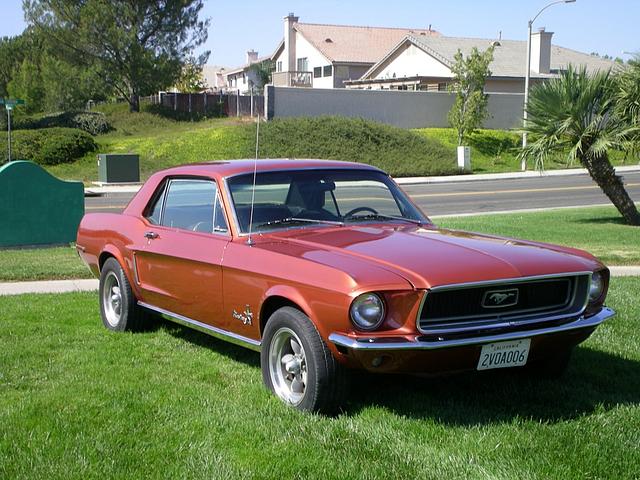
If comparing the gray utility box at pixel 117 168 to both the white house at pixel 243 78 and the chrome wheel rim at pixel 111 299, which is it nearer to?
the chrome wheel rim at pixel 111 299

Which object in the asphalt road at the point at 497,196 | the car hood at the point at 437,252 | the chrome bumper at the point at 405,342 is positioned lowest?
the asphalt road at the point at 497,196

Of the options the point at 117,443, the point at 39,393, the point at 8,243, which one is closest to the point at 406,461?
the point at 117,443

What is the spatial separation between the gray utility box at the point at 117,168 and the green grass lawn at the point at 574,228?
17.1 meters

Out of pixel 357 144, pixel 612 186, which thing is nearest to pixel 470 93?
pixel 357 144

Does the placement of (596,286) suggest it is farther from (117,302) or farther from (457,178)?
(457,178)

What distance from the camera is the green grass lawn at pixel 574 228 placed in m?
13.4

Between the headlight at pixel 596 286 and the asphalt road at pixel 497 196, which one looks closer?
the headlight at pixel 596 286

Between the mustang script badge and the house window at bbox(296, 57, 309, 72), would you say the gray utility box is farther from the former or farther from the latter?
the house window at bbox(296, 57, 309, 72)

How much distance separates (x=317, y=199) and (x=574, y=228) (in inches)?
450

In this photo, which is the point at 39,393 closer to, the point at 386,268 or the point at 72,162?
the point at 386,268

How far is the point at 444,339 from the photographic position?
4.79 m

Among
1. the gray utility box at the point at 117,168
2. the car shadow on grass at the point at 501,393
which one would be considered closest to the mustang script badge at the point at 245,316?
the car shadow on grass at the point at 501,393

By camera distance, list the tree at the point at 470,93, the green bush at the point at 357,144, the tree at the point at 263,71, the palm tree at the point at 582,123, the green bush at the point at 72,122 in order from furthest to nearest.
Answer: the tree at the point at 263,71 → the green bush at the point at 72,122 → the tree at the point at 470,93 → the green bush at the point at 357,144 → the palm tree at the point at 582,123

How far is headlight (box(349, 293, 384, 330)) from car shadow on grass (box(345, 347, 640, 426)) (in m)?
0.67
